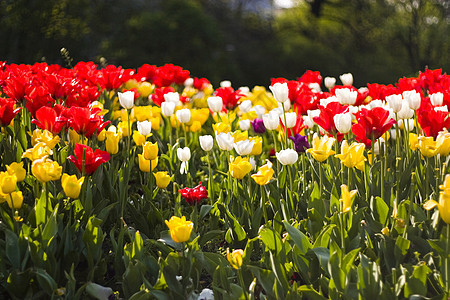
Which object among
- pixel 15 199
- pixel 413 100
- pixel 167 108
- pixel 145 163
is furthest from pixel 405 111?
pixel 15 199

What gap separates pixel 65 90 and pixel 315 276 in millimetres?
1788

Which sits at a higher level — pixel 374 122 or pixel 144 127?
pixel 374 122

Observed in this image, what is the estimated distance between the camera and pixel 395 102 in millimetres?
2525

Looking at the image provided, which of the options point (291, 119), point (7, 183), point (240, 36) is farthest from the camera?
point (240, 36)

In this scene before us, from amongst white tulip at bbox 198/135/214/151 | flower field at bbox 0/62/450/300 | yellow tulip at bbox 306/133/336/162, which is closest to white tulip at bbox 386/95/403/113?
flower field at bbox 0/62/450/300

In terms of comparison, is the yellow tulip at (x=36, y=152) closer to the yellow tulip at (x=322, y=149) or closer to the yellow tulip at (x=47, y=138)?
the yellow tulip at (x=47, y=138)

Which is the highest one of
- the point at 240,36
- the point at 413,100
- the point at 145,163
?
the point at 413,100

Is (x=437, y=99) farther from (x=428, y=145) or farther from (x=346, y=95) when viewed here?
(x=428, y=145)

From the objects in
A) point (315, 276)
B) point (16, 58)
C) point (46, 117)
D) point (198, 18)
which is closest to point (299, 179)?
point (315, 276)

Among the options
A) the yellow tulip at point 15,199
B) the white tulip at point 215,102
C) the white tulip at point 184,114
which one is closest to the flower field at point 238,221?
the yellow tulip at point 15,199

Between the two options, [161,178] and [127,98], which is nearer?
[161,178]

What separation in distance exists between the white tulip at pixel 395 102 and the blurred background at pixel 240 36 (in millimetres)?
7214

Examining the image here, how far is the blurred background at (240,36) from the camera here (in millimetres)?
8938

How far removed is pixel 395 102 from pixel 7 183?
1696 mm
